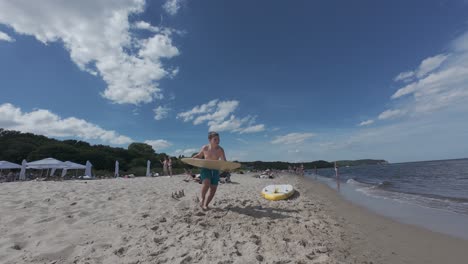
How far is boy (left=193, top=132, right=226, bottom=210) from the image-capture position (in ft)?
15.9

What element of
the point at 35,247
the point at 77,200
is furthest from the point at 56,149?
the point at 35,247

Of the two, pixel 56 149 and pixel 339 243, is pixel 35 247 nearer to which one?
pixel 339 243

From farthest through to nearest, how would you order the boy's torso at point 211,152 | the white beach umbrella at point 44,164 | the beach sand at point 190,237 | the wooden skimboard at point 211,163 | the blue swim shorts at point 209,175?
the white beach umbrella at point 44,164
the boy's torso at point 211,152
the blue swim shorts at point 209,175
the wooden skimboard at point 211,163
the beach sand at point 190,237

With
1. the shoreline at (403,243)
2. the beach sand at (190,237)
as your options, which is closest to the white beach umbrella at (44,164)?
the beach sand at (190,237)

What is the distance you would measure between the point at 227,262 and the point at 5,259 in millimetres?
2293

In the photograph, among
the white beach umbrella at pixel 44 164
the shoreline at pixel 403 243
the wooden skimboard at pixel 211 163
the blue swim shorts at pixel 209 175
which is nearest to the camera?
the shoreline at pixel 403 243

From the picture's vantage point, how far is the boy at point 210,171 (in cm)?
486

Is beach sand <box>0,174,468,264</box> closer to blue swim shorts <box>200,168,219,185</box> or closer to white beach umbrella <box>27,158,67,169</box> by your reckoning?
blue swim shorts <box>200,168,219,185</box>

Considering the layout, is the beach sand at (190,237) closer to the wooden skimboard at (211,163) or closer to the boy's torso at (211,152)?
the wooden skimboard at (211,163)

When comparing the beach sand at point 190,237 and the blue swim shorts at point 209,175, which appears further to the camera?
the blue swim shorts at point 209,175

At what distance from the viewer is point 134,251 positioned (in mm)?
2816

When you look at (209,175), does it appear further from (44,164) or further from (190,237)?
(44,164)

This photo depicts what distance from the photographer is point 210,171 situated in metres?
4.88

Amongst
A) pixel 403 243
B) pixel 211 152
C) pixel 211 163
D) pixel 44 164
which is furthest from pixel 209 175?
pixel 44 164
